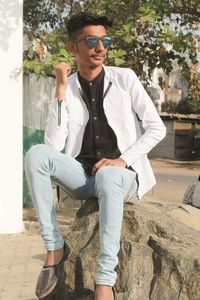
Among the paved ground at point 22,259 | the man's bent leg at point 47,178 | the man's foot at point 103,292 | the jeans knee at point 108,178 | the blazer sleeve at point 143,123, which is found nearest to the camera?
the man's foot at point 103,292

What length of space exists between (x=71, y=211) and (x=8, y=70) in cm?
302

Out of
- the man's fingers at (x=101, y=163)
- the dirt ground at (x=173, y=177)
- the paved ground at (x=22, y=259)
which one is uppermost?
the man's fingers at (x=101, y=163)

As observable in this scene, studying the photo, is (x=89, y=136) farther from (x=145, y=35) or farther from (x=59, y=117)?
(x=145, y=35)

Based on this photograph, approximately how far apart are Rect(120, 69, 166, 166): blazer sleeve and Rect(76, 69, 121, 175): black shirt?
5.8 inches

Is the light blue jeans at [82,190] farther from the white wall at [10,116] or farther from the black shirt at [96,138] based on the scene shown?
the white wall at [10,116]

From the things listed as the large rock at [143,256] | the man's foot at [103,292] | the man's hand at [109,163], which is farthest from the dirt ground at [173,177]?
the man's foot at [103,292]

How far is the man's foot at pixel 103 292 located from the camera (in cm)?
336

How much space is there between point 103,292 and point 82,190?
0.70 m

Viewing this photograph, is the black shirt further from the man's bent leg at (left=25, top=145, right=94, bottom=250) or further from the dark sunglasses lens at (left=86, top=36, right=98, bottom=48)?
the dark sunglasses lens at (left=86, top=36, right=98, bottom=48)

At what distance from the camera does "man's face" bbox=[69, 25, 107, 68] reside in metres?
3.85

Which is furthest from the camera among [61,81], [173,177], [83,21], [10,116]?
[173,177]

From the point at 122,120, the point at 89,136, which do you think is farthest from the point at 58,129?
the point at 122,120

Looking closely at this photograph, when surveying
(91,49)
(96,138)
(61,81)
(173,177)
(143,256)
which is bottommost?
(173,177)

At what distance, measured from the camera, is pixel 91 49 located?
384 cm
